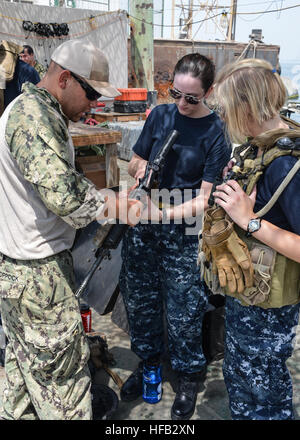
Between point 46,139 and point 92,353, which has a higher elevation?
point 46,139

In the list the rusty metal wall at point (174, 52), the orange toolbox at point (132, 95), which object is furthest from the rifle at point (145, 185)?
the rusty metal wall at point (174, 52)

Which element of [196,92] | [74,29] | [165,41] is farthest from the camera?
[165,41]

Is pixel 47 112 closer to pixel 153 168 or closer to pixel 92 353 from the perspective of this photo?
pixel 153 168

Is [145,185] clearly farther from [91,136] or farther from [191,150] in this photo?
[91,136]

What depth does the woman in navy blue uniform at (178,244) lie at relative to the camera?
237 cm

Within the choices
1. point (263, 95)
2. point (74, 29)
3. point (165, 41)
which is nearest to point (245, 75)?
point (263, 95)

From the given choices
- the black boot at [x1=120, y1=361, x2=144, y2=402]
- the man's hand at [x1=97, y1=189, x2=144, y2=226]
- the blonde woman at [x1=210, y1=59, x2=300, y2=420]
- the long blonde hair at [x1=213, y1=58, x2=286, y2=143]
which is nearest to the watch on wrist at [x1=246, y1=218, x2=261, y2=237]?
the blonde woman at [x1=210, y1=59, x2=300, y2=420]

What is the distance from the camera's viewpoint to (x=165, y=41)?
18.3 meters

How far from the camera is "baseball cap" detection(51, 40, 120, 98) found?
1729 mm

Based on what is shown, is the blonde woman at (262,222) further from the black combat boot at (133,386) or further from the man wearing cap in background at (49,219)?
the black combat boot at (133,386)

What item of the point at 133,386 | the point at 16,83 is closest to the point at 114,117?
the point at 16,83

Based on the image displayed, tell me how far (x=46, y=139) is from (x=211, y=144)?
1134 mm

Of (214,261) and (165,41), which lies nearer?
(214,261)

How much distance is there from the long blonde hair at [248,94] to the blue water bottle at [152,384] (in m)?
1.75
